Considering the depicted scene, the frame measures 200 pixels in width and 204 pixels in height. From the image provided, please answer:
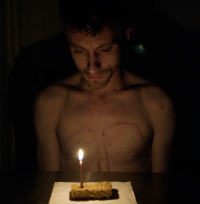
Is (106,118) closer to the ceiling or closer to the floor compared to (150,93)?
closer to the floor

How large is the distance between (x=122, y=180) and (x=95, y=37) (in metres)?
0.73

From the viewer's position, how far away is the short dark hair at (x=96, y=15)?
1659 mm

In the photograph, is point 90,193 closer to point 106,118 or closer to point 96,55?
point 106,118

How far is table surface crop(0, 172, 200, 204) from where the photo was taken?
1.34 meters

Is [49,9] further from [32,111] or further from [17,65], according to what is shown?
[32,111]

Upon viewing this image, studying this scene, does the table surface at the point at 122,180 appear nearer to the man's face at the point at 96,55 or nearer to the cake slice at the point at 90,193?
the cake slice at the point at 90,193

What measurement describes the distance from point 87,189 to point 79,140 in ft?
1.67

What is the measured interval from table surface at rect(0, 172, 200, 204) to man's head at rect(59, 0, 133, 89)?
1.74 ft

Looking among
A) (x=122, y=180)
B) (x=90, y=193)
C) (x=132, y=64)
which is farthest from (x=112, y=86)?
(x=90, y=193)

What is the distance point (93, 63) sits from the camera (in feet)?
5.64

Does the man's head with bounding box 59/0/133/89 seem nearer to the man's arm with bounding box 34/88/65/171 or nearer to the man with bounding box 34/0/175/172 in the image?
the man with bounding box 34/0/175/172

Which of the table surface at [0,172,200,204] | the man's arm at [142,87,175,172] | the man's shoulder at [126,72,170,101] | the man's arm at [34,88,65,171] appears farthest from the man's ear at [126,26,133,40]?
the table surface at [0,172,200,204]

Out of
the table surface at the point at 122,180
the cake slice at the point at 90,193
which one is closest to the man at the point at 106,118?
the table surface at the point at 122,180

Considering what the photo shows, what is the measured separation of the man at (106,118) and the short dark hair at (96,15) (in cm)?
4
